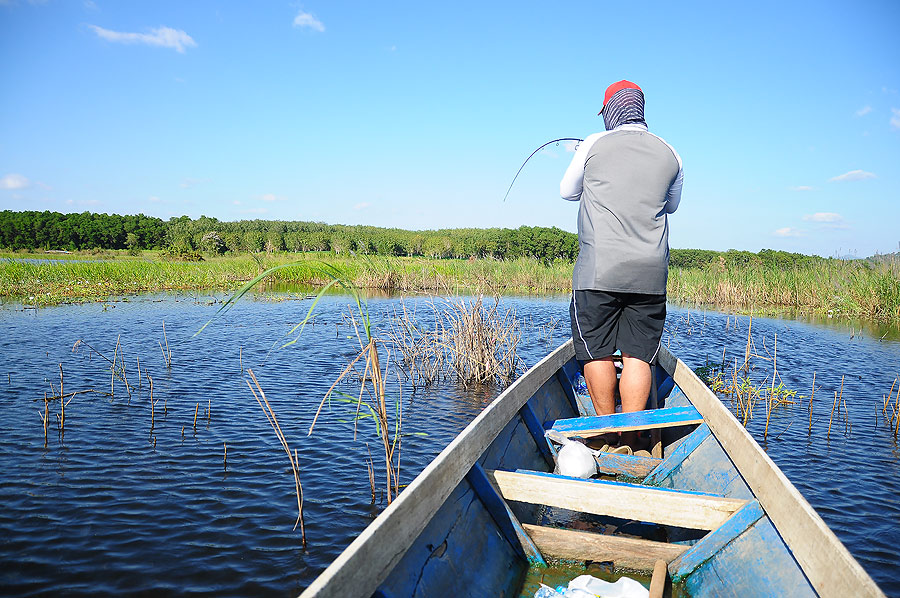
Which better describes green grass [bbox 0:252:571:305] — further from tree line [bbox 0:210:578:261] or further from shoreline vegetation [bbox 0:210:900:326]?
tree line [bbox 0:210:578:261]

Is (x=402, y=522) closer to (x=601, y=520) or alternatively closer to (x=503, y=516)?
(x=503, y=516)

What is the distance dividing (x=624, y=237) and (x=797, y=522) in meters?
1.70

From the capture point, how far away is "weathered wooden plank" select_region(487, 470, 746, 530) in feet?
7.14

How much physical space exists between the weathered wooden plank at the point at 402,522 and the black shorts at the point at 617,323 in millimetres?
878

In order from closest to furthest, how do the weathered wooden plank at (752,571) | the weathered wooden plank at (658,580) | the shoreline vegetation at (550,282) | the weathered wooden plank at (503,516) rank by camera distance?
the weathered wooden plank at (752,571), the weathered wooden plank at (658,580), the weathered wooden plank at (503,516), the shoreline vegetation at (550,282)

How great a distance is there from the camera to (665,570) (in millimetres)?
2141

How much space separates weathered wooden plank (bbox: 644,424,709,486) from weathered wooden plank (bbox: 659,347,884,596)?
0.72 feet

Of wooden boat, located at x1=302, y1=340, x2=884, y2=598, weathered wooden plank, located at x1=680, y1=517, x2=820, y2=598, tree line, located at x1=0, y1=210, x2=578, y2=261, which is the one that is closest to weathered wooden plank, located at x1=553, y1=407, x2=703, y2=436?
wooden boat, located at x1=302, y1=340, x2=884, y2=598

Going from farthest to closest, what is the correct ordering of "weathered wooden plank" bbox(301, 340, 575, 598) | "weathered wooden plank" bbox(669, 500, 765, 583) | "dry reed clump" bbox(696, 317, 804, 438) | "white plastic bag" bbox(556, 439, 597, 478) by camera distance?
"dry reed clump" bbox(696, 317, 804, 438) → "white plastic bag" bbox(556, 439, 597, 478) → "weathered wooden plank" bbox(669, 500, 765, 583) → "weathered wooden plank" bbox(301, 340, 575, 598)

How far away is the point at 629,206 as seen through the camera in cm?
307

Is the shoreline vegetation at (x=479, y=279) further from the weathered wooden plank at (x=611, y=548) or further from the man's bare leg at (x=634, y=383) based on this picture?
the man's bare leg at (x=634, y=383)

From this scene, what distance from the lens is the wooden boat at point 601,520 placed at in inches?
61.3

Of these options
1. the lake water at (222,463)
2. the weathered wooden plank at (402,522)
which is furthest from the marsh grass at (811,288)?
the weathered wooden plank at (402,522)

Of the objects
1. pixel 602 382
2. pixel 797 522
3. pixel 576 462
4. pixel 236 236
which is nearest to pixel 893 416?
pixel 602 382
